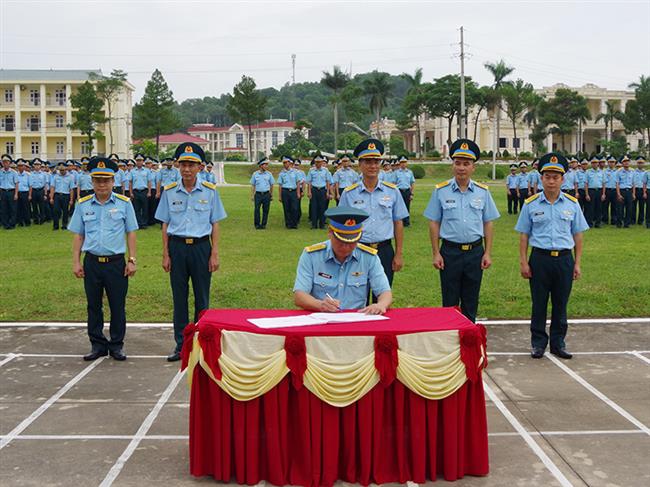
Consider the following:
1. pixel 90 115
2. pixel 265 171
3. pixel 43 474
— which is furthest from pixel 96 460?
pixel 90 115

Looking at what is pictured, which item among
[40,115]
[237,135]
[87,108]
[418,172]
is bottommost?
[418,172]

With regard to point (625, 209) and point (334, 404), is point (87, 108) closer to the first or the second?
point (625, 209)

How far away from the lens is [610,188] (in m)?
19.7

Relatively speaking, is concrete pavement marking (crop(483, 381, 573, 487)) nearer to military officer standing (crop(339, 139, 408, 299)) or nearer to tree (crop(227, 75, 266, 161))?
military officer standing (crop(339, 139, 408, 299))

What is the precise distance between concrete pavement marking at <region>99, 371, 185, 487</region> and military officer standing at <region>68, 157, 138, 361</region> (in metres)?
1.08

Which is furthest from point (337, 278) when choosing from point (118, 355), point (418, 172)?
point (418, 172)

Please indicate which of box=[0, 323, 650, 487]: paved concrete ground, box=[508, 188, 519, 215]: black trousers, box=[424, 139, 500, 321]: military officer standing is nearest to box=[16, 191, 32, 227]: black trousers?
box=[0, 323, 650, 487]: paved concrete ground

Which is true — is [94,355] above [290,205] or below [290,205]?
below

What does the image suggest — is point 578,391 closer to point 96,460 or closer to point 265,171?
point 96,460

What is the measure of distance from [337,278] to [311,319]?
0.53 m

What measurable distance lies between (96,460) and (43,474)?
340 millimetres

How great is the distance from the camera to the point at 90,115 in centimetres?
5850

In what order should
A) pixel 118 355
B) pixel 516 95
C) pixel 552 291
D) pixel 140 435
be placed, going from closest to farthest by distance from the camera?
1. pixel 140 435
2. pixel 118 355
3. pixel 552 291
4. pixel 516 95

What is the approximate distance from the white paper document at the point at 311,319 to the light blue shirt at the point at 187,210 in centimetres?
259
